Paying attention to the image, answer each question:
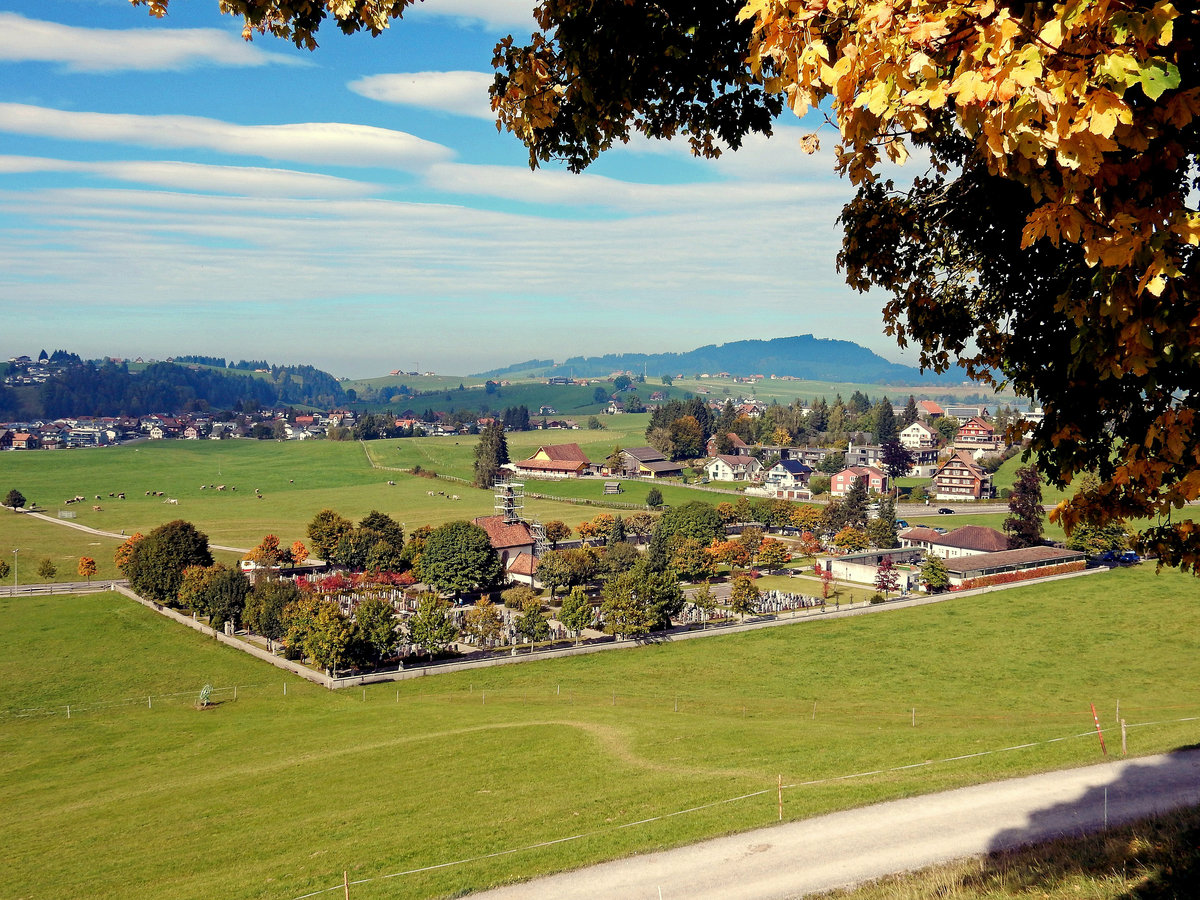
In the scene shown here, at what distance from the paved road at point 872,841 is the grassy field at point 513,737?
3.67ft

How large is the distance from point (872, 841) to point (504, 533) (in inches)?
2299

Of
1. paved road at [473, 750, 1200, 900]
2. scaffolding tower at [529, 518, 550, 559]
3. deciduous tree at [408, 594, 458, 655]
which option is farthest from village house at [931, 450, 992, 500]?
paved road at [473, 750, 1200, 900]

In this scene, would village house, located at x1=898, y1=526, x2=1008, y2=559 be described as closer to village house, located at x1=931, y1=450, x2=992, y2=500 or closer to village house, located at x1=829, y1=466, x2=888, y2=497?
village house, located at x1=931, y1=450, x2=992, y2=500

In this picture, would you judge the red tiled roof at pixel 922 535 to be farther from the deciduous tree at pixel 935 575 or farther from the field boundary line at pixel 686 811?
the field boundary line at pixel 686 811

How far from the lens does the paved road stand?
14102 mm

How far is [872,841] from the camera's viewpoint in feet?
50.3

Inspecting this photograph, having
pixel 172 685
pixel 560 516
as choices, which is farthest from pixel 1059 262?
pixel 560 516

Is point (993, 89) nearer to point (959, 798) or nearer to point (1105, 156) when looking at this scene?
point (1105, 156)

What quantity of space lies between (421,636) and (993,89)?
47.9m

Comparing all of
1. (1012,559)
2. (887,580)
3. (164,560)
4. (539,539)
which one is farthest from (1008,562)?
(164,560)

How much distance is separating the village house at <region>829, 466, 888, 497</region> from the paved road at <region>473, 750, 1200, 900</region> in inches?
4001

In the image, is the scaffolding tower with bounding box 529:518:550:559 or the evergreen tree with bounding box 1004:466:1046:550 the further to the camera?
the scaffolding tower with bounding box 529:518:550:559

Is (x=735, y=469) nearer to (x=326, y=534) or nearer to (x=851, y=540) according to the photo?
(x=851, y=540)

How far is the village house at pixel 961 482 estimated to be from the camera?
368 ft
